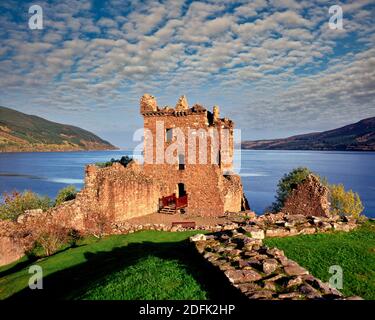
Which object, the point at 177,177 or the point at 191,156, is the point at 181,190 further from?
the point at 191,156

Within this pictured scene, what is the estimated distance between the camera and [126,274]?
10.8 m

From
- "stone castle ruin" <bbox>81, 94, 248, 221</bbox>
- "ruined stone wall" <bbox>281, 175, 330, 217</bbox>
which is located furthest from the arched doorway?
"ruined stone wall" <bbox>281, 175, 330, 217</bbox>

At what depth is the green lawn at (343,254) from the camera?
9.65 m

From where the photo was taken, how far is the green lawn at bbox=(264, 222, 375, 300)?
9.65 meters

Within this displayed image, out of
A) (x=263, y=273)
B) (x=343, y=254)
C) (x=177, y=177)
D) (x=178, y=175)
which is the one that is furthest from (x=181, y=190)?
(x=263, y=273)

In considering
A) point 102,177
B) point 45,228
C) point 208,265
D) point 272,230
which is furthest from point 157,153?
point 208,265

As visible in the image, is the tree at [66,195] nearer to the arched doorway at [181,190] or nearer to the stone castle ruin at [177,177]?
the arched doorway at [181,190]

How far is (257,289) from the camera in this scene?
7969 millimetres

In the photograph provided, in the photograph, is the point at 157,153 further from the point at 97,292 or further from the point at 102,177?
the point at 97,292

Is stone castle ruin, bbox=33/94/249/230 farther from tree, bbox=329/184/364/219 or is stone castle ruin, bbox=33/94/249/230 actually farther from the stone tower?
tree, bbox=329/184/364/219

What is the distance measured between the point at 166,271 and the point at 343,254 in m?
6.60

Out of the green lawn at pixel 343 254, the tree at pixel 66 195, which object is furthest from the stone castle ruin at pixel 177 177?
the tree at pixel 66 195

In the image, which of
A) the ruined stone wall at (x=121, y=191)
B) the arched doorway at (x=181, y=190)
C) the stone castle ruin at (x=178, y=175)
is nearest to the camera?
the ruined stone wall at (x=121, y=191)
